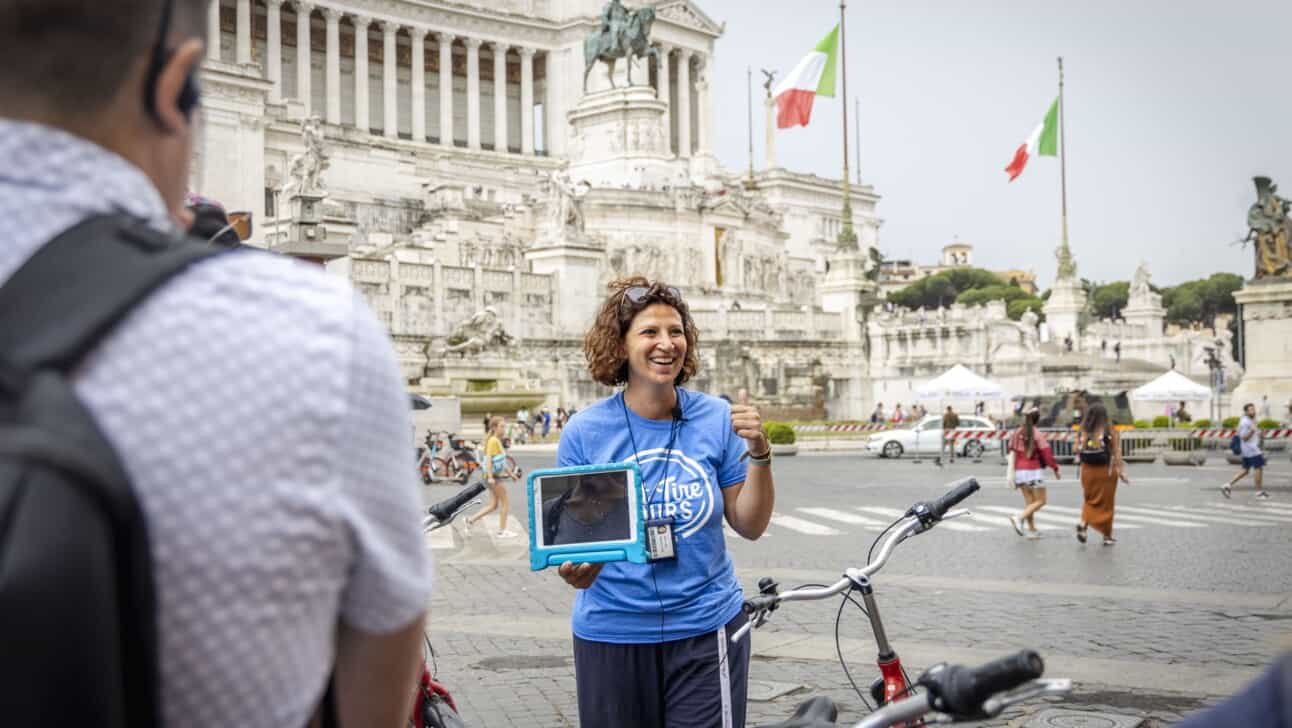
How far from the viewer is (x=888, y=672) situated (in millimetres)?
4492

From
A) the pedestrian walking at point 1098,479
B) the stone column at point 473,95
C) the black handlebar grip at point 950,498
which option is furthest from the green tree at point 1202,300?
the black handlebar grip at point 950,498

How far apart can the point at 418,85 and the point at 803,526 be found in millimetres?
66651

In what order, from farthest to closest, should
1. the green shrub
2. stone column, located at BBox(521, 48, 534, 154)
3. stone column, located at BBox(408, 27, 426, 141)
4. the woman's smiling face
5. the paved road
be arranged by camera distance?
stone column, located at BBox(521, 48, 534, 154) → stone column, located at BBox(408, 27, 426, 141) → the green shrub → the paved road → the woman's smiling face

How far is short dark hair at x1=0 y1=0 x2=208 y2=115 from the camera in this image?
1481 mm

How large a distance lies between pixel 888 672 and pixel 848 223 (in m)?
44.1

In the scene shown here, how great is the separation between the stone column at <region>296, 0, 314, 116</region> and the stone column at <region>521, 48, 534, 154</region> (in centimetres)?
1357

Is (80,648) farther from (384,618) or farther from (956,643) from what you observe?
(956,643)

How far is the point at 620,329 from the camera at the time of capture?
451cm

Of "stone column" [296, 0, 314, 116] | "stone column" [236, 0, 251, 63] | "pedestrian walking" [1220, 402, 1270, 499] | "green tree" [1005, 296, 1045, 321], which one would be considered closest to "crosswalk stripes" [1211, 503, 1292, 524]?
"pedestrian walking" [1220, 402, 1270, 499]

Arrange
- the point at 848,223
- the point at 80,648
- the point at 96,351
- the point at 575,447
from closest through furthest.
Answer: the point at 80,648, the point at 96,351, the point at 575,447, the point at 848,223

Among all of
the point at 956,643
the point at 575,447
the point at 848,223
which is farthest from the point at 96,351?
the point at 848,223

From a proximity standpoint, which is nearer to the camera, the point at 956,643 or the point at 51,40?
the point at 51,40

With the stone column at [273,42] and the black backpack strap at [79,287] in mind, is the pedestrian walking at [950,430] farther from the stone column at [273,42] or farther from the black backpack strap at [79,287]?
the stone column at [273,42]

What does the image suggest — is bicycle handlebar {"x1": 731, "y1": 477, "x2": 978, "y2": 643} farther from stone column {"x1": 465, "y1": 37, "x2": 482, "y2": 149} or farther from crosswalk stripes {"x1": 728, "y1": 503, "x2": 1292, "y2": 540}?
stone column {"x1": 465, "y1": 37, "x2": 482, "y2": 149}
